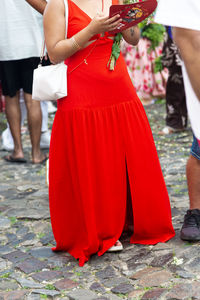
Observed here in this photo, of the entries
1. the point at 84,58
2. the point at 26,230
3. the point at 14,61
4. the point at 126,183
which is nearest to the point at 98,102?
the point at 84,58

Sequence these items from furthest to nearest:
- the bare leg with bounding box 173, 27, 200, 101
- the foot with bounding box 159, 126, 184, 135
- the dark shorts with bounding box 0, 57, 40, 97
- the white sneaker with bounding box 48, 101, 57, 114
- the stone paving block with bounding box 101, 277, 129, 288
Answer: the white sneaker with bounding box 48, 101, 57, 114
the foot with bounding box 159, 126, 184, 135
the dark shorts with bounding box 0, 57, 40, 97
the stone paving block with bounding box 101, 277, 129, 288
the bare leg with bounding box 173, 27, 200, 101

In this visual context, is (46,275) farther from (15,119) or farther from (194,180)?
(15,119)

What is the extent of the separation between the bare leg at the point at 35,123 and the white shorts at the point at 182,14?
353cm

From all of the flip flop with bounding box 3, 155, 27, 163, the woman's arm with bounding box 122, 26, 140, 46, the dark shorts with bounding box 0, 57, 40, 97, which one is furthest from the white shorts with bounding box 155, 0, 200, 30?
the flip flop with bounding box 3, 155, 27, 163

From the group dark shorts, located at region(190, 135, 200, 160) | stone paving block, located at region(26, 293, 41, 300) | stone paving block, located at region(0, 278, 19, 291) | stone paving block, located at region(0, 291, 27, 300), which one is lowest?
stone paving block, located at region(0, 278, 19, 291)

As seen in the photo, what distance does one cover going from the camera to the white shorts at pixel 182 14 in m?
2.68

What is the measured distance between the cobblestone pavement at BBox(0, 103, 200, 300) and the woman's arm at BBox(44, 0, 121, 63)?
125 centimetres

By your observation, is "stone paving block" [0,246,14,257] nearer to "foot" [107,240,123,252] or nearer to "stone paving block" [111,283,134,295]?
"foot" [107,240,123,252]

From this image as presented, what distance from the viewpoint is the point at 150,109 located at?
8977 millimetres

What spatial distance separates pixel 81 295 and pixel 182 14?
5.06 ft

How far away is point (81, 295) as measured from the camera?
319cm

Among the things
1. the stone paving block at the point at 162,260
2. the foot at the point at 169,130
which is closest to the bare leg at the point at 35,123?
the foot at the point at 169,130

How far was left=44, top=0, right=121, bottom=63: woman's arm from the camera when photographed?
3342mm

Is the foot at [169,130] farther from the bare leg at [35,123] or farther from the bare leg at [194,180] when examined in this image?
the bare leg at [194,180]
